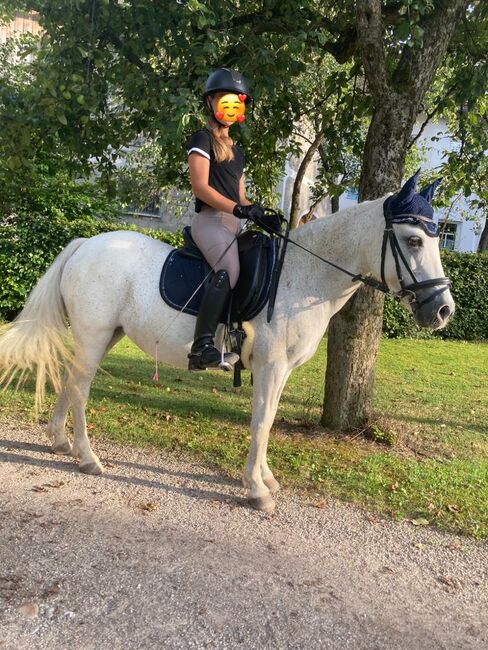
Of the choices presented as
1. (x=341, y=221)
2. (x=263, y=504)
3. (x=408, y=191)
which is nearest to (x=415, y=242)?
(x=408, y=191)

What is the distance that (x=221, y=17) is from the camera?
5.45 m

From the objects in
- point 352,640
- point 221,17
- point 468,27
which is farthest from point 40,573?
point 468,27

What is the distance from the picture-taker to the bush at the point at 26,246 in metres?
12.0

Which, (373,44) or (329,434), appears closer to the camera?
(373,44)

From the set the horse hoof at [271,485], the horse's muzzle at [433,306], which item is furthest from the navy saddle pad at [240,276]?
the horse hoof at [271,485]

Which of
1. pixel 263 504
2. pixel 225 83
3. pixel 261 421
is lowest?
pixel 263 504

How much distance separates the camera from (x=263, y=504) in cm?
423

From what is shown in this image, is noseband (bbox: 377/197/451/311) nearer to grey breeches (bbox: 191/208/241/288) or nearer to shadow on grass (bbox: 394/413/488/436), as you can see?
grey breeches (bbox: 191/208/241/288)

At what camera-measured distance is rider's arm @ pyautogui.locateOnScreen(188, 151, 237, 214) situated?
3.97 meters

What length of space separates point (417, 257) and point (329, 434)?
282cm

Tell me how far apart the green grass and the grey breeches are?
1.89 metres

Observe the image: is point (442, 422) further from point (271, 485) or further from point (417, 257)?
point (417, 257)

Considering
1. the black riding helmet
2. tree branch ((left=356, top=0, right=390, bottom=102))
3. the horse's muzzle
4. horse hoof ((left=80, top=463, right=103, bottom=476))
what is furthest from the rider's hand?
tree branch ((left=356, top=0, right=390, bottom=102))

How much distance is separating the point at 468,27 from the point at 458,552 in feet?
18.7
